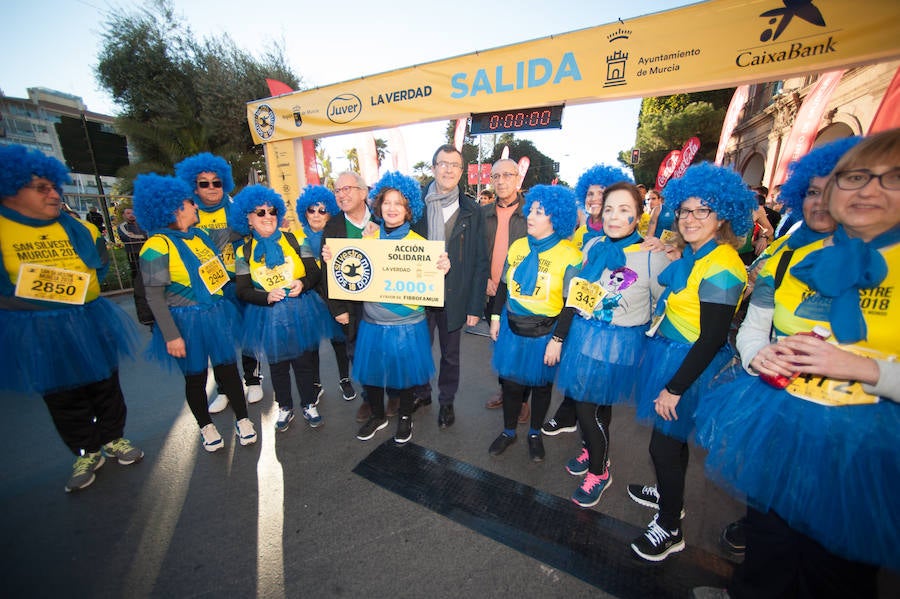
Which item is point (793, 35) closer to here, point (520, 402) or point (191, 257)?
point (520, 402)

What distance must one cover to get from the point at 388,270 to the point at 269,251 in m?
1.07

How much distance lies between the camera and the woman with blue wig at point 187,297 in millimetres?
2641

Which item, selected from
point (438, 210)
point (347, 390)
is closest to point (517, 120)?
point (438, 210)

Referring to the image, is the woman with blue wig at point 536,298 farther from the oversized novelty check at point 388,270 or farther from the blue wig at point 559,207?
Answer: the oversized novelty check at point 388,270

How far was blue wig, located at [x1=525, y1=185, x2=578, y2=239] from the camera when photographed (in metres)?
2.53

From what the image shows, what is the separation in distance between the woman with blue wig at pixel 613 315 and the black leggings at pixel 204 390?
2780 millimetres

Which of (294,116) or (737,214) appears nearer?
(737,214)

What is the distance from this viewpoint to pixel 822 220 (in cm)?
177

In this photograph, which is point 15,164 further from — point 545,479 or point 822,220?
point 822,220

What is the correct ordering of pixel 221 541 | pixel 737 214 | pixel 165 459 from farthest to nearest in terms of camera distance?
pixel 165 459 → pixel 221 541 → pixel 737 214

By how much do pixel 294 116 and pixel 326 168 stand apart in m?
20.0

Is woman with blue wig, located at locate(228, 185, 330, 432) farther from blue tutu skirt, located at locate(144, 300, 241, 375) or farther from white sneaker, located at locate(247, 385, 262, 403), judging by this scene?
white sneaker, located at locate(247, 385, 262, 403)

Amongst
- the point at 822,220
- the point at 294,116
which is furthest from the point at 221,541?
the point at 294,116


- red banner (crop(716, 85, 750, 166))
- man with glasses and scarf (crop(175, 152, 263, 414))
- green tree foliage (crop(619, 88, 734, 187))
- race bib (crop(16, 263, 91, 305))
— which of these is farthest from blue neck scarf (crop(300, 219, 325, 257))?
green tree foliage (crop(619, 88, 734, 187))
